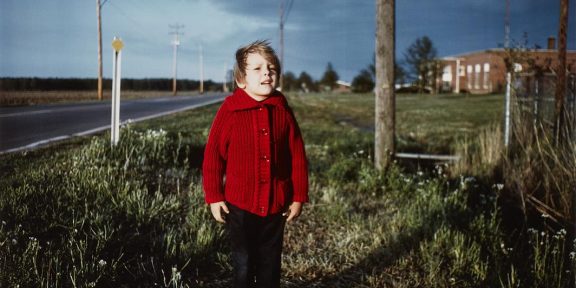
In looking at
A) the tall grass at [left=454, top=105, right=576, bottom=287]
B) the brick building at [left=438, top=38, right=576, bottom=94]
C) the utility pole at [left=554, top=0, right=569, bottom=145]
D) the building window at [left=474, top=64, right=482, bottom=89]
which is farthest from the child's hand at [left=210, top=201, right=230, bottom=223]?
the building window at [left=474, top=64, right=482, bottom=89]

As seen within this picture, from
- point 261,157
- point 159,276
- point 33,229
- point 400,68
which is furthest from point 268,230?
point 400,68

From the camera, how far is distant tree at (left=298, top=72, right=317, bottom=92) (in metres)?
110

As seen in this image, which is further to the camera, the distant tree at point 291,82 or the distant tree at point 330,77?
the distant tree at point 291,82

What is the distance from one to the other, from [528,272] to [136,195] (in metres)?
3.05

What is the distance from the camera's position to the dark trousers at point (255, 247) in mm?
2352

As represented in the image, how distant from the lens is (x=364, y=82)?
72.9 m

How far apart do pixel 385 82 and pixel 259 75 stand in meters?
4.04

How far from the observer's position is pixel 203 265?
10.3ft

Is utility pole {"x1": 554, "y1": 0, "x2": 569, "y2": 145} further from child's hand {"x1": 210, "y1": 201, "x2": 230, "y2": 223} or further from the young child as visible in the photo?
child's hand {"x1": 210, "y1": 201, "x2": 230, "y2": 223}

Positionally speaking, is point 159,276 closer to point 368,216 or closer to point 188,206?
point 188,206

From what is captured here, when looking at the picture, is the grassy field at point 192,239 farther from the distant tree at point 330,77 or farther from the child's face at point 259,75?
the distant tree at point 330,77

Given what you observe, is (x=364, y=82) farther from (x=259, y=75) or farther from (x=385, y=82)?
(x=259, y=75)

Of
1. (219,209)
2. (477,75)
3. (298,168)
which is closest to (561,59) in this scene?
(298,168)

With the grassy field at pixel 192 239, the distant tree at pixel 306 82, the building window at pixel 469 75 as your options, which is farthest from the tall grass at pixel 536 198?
the distant tree at pixel 306 82
